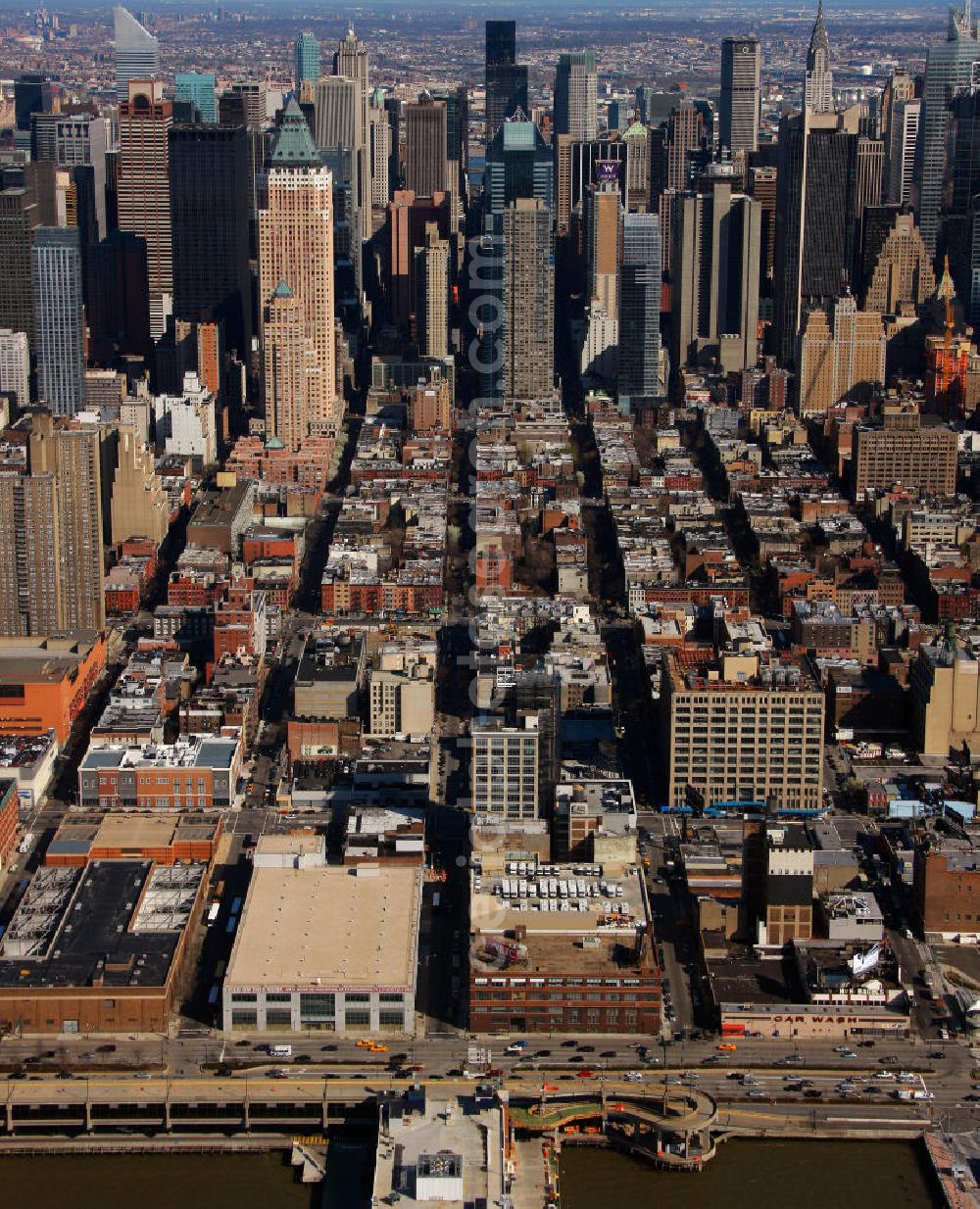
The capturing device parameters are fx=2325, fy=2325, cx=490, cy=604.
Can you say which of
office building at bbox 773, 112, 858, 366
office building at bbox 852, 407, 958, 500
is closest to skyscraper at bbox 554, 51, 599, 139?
office building at bbox 773, 112, 858, 366

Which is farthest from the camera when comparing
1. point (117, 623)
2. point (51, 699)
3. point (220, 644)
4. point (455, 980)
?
point (117, 623)

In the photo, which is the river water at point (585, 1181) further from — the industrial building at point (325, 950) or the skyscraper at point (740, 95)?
the skyscraper at point (740, 95)

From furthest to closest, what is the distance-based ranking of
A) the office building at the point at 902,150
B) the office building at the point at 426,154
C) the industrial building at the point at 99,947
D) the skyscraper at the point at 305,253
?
the office building at the point at 902,150 → the office building at the point at 426,154 → the skyscraper at the point at 305,253 → the industrial building at the point at 99,947

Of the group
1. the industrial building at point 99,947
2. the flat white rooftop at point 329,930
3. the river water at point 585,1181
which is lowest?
the river water at point 585,1181

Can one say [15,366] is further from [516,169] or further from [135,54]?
[135,54]

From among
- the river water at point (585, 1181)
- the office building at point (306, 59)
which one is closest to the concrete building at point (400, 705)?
the river water at point (585, 1181)

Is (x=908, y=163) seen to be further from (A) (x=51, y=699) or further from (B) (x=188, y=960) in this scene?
(B) (x=188, y=960)

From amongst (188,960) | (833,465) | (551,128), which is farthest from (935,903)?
(551,128)
